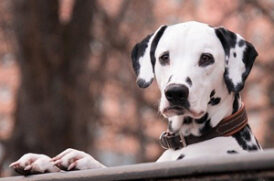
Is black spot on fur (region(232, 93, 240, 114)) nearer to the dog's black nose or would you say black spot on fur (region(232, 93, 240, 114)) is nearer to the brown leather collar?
the brown leather collar

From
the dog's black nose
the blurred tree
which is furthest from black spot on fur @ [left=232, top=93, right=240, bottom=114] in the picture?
the blurred tree

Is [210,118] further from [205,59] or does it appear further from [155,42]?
[155,42]

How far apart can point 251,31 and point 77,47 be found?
404 inches

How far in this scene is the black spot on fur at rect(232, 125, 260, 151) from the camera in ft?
14.1

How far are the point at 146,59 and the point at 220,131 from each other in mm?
752

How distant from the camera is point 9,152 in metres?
14.0

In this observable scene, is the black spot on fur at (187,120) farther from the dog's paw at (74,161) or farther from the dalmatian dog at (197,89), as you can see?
the dog's paw at (74,161)

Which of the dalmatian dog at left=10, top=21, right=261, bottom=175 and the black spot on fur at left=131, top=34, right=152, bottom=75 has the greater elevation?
the black spot on fur at left=131, top=34, right=152, bottom=75

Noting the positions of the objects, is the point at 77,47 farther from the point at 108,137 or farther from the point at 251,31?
the point at 108,137

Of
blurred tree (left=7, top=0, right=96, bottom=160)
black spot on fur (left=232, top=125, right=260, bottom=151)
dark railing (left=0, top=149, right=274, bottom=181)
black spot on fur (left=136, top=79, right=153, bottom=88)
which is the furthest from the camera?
blurred tree (left=7, top=0, right=96, bottom=160)


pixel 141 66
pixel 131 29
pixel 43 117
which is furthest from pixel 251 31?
pixel 141 66

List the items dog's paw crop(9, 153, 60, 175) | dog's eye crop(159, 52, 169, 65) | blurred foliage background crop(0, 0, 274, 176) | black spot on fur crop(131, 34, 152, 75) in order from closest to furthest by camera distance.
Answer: dog's paw crop(9, 153, 60, 175), dog's eye crop(159, 52, 169, 65), black spot on fur crop(131, 34, 152, 75), blurred foliage background crop(0, 0, 274, 176)

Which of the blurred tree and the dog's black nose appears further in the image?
the blurred tree

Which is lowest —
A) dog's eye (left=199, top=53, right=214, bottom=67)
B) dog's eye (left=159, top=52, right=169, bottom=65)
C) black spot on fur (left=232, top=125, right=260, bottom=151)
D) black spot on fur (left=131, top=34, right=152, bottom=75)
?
black spot on fur (left=232, top=125, right=260, bottom=151)
